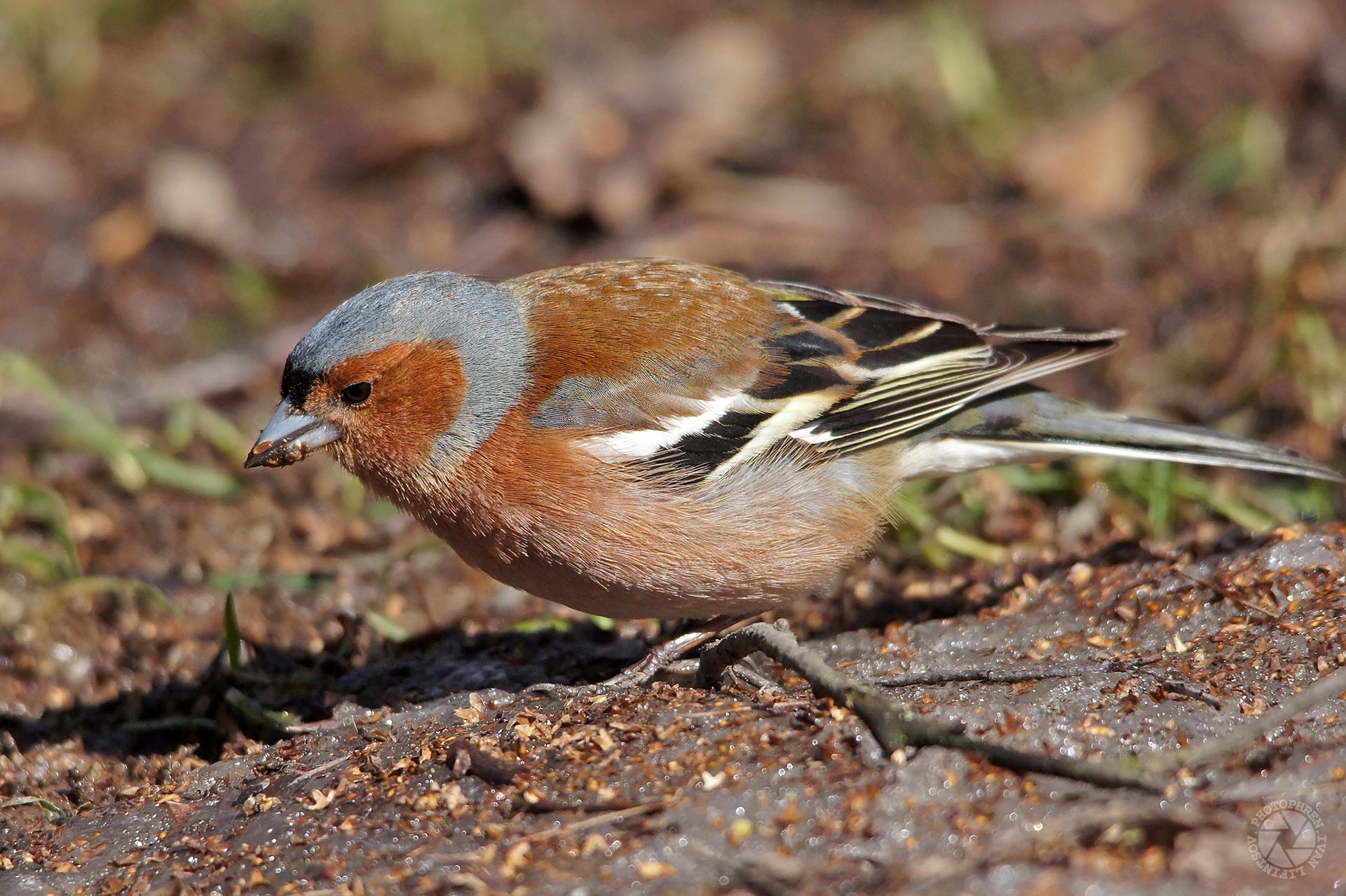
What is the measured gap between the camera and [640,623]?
527cm

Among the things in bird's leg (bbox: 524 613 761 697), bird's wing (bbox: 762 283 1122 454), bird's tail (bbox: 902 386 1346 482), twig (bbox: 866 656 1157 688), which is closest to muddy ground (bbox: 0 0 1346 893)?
twig (bbox: 866 656 1157 688)

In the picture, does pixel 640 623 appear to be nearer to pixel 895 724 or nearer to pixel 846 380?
pixel 846 380

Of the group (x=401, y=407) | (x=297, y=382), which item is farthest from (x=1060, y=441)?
(x=297, y=382)

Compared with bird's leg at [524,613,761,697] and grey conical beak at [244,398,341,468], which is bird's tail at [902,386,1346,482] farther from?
grey conical beak at [244,398,341,468]

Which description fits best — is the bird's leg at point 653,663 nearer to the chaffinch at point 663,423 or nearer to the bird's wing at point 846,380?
the chaffinch at point 663,423

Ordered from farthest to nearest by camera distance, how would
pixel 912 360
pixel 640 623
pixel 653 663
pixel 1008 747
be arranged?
pixel 640 623 < pixel 912 360 < pixel 653 663 < pixel 1008 747

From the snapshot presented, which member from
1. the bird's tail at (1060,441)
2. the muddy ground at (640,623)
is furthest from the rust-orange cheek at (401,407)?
the bird's tail at (1060,441)

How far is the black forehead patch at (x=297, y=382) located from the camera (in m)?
4.33

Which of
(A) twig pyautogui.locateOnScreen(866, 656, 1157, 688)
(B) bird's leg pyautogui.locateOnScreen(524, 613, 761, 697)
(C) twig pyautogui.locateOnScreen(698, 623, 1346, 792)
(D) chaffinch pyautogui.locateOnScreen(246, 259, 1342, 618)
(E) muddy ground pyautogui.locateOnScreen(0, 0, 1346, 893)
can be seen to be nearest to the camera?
(C) twig pyautogui.locateOnScreen(698, 623, 1346, 792)

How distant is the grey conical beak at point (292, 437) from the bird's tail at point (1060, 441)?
77.7 inches

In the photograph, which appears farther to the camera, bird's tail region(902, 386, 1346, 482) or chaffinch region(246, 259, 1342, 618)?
bird's tail region(902, 386, 1346, 482)

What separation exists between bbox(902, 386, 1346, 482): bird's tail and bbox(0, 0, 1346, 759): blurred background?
0.41m

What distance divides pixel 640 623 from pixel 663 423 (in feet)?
3.85

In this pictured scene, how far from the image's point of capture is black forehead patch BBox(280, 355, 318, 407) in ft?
14.2
